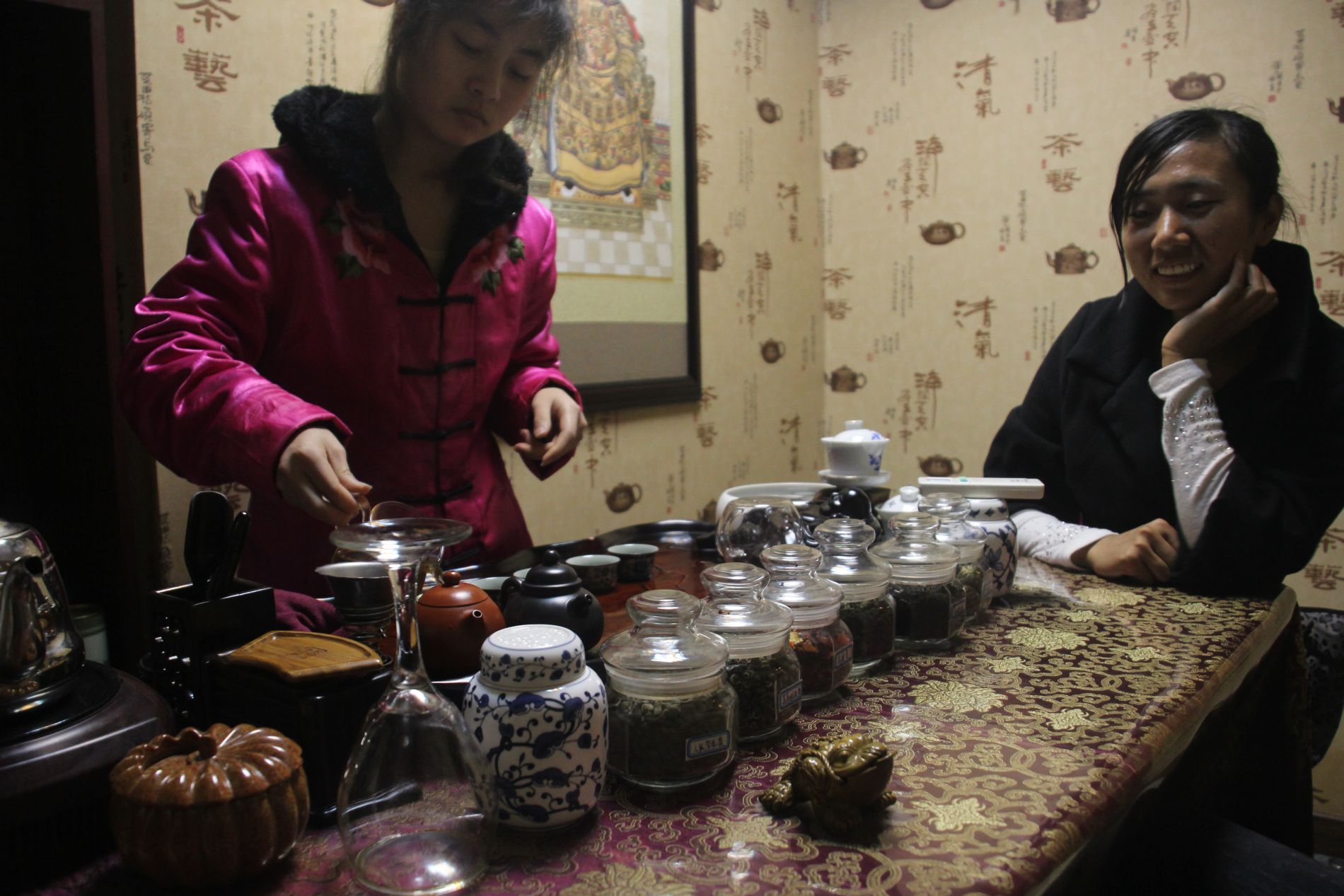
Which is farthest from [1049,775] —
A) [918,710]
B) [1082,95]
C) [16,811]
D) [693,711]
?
[1082,95]

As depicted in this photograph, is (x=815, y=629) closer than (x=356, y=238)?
Yes

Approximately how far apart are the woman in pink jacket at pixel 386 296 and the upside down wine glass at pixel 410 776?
55cm

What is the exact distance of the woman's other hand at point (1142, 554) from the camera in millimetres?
1533

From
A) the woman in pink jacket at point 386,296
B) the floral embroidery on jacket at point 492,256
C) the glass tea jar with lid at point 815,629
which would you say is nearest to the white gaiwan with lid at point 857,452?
the woman in pink jacket at point 386,296

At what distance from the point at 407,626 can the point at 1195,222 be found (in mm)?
1567

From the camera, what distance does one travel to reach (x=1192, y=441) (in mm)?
1574

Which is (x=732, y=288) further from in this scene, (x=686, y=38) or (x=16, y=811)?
(x=16, y=811)

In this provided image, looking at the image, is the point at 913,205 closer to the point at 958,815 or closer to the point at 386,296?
the point at 386,296

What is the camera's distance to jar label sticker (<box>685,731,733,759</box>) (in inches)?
31.1

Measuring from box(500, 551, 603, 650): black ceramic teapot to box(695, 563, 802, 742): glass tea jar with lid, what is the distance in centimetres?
15

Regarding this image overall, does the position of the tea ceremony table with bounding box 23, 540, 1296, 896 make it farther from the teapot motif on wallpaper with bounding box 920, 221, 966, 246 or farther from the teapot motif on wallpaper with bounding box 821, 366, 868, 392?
the teapot motif on wallpaper with bounding box 821, 366, 868, 392

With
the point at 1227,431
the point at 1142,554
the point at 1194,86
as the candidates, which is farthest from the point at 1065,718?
the point at 1194,86

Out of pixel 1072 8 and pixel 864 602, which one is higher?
pixel 1072 8

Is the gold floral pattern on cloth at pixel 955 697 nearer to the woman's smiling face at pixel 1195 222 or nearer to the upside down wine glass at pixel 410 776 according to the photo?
the upside down wine glass at pixel 410 776
